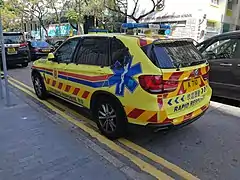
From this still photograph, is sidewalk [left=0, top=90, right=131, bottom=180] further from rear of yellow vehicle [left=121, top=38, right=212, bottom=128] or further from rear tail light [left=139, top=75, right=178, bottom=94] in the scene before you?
rear tail light [left=139, top=75, right=178, bottom=94]

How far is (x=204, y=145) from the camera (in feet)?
12.5

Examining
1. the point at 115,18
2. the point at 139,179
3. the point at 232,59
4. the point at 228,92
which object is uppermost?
the point at 115,18

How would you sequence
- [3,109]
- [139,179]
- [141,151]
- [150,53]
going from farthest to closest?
[3,109] < [141,151] < [150,53] < [139,179]

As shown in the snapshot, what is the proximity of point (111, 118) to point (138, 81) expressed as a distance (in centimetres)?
87

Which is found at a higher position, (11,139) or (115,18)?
(115,18)

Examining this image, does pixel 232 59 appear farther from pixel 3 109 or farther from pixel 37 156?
pixel 3 109

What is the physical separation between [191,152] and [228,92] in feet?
9.15

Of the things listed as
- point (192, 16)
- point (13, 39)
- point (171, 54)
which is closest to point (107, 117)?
point (171, 54)

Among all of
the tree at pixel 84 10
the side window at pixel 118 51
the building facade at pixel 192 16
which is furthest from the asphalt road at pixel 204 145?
the tree at pixel 84 10

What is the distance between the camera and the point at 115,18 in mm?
23359

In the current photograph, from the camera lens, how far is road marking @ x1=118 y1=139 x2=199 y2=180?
306cm

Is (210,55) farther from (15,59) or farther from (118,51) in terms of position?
(15,59)

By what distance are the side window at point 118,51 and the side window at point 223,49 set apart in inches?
124

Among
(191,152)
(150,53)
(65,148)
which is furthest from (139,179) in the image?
(150,53)
